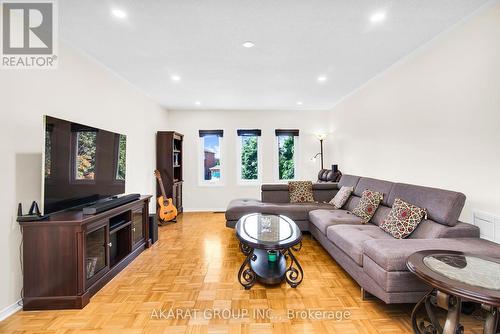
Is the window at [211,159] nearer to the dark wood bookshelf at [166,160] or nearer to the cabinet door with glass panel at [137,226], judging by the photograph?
the dark wood bookshelf at [166,160]

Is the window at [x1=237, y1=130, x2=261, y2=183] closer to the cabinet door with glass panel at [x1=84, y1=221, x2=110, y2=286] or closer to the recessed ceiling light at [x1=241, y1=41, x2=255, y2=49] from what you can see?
the recessed ceiling light at [x1=241, y1=41, x2=255, y2=49]

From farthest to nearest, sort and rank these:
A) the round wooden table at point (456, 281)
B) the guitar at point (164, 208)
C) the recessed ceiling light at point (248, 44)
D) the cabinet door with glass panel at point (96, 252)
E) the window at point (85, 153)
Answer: the guitar at point (164, 208) < the recessed ceiling light at point (248, 44) < the window at point (85, 153) < the cabinet door with glass panel at point (96, 252) < the round wooden table at point (456, 281)

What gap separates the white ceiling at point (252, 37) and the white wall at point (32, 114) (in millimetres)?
283

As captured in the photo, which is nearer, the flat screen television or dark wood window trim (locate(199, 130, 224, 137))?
the flat screen television

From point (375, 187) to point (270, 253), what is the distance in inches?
70.8

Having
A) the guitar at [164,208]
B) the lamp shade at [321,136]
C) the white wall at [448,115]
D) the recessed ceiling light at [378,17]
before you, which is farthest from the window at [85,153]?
the lamp shade at [321,136]

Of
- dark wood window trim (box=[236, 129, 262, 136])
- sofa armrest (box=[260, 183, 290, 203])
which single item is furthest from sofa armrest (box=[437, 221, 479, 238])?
dark wood window trim (box=[236, 129, 262, 136])

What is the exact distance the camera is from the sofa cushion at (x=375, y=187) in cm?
303

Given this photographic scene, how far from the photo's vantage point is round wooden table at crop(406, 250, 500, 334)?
1.21 m

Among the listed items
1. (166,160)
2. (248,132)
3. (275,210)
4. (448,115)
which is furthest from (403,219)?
(166,160)

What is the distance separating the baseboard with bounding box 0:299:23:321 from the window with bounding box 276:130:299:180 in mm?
4888
